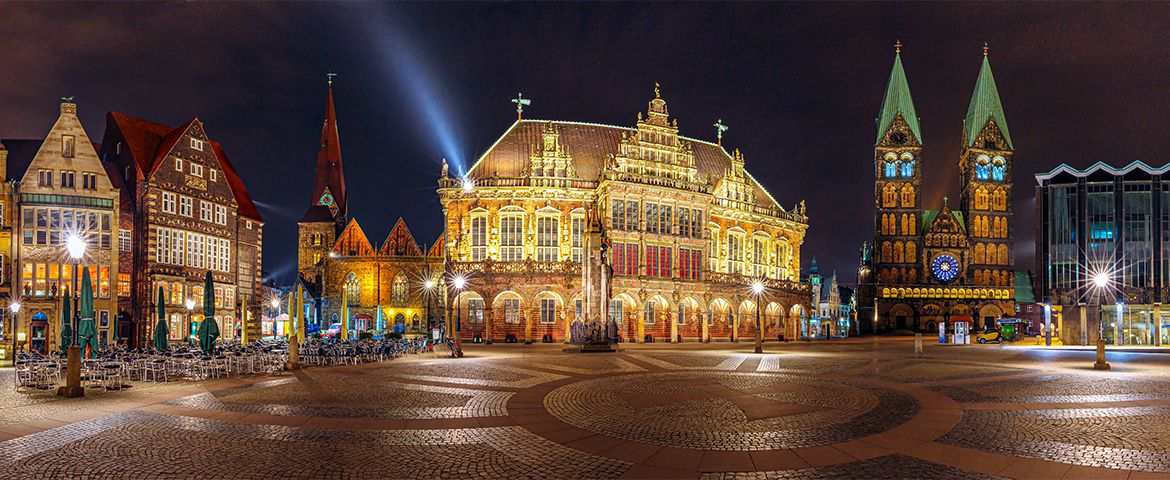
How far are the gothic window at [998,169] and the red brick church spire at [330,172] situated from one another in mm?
95112

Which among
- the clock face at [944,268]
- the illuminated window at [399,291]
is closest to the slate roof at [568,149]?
the illuminated window at [399,291]

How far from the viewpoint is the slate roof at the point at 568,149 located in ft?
199

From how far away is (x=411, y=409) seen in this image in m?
15.4

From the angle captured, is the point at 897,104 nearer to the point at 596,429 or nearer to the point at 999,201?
the point at 999,201

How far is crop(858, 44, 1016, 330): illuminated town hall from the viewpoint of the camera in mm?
101250

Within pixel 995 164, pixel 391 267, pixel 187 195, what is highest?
pixel 995 164

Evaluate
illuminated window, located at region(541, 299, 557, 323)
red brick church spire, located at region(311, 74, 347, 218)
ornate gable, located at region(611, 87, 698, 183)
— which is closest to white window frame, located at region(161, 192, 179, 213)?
illuminated window, located at region(541, 299, 557, 323)

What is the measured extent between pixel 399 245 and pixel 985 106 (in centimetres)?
8704

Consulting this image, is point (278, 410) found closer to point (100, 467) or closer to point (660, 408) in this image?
point (100, 467)

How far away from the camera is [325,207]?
319ft

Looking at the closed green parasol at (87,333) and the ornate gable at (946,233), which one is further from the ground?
the ornate gable at (946,233)

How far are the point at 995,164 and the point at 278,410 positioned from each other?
112322 millimetres

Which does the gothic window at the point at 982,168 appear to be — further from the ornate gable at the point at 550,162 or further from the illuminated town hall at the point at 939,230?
the ornate gable at the point at 550,162

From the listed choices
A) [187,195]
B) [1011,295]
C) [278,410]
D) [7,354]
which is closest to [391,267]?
[187,195]
